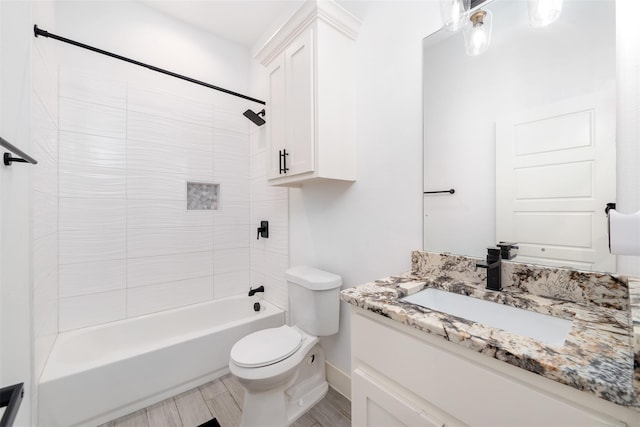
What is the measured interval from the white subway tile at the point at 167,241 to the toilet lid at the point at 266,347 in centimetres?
116

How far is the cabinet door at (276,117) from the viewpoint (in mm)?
1638

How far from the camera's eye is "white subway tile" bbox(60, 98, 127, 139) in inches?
68.9

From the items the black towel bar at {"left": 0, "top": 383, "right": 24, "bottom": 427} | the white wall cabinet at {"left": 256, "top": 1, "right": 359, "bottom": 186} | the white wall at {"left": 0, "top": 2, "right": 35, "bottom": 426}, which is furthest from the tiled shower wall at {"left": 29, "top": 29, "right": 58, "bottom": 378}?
the white wall cabinet at {"left": 256, "top": 1, "right": 359, "bottom": 186}

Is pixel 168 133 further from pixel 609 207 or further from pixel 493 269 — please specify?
pixel 609 207

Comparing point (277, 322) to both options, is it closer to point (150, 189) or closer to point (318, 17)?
point (150, 189)

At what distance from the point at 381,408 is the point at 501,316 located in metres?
0.53

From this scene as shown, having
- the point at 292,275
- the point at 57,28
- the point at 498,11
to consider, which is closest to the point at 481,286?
the point at 292,275

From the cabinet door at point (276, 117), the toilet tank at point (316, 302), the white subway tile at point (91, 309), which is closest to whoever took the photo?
the toilet tank at point (316, 302)

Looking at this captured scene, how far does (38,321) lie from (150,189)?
108 cm

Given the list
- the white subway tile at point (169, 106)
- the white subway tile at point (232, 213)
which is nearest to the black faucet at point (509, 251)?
the white subway tile at point (232, 213)

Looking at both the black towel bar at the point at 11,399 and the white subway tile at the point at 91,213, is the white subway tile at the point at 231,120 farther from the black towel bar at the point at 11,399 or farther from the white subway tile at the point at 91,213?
the black towel bar at the point at 11,399

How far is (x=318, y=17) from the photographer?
1.37 metres

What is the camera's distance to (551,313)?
80 centimetres

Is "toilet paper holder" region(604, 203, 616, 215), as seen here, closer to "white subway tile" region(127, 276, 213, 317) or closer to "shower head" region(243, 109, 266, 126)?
"shower head" region(243, 109, 266, 126)
